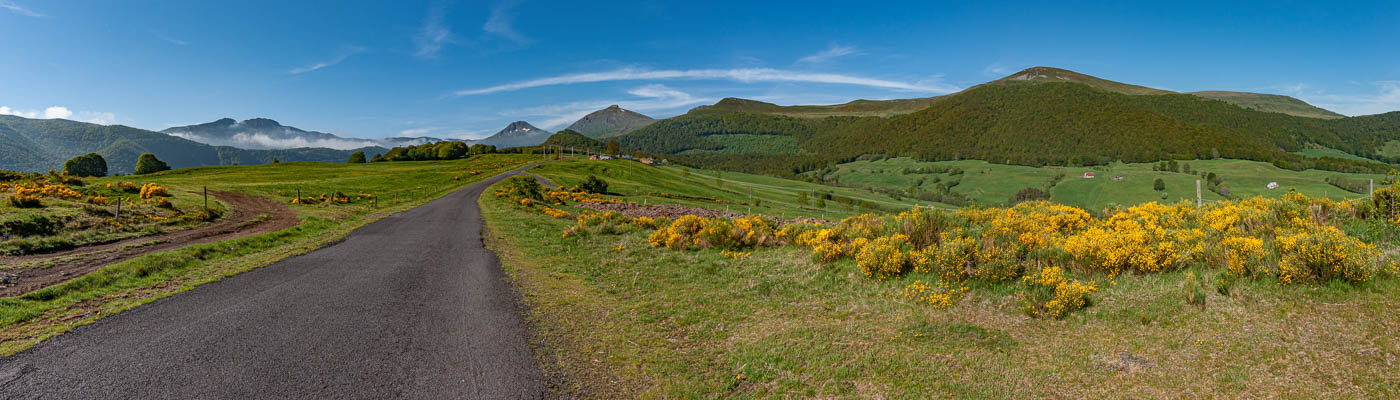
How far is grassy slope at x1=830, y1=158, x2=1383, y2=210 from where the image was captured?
319 ft

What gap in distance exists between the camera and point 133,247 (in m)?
14.3

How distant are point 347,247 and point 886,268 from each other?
15.0m

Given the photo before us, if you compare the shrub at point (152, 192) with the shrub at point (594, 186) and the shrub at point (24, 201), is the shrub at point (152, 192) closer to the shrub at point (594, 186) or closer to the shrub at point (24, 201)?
the shrub at point (24, 201)

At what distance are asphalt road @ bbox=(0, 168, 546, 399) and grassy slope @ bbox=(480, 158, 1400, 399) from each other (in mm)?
865

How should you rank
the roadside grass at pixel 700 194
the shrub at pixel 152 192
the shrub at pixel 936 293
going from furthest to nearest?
the roadside grass at pixel 700 194, the shrub at pixel 152 192, the shrub at pixel 936 293

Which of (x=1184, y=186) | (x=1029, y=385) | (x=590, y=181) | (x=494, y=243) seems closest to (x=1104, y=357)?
(x=1029, y=385)

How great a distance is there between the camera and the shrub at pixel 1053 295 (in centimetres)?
608

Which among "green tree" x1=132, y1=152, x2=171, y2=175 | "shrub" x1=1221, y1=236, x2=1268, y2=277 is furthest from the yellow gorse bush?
"green tree" x1=132, y1=152, x2=171, y2=175

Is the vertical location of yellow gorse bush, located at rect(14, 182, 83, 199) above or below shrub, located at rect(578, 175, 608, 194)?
above

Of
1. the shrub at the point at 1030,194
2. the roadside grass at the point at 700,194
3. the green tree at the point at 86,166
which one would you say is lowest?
the shrub at the point at 1030,194

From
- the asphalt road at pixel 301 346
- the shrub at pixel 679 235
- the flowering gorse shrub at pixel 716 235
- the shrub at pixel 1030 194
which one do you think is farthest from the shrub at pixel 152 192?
the shrub at pixel 1030 194

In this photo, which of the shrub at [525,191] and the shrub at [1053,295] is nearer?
the shrub at [1053,295]

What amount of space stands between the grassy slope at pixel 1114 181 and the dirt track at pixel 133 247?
101m

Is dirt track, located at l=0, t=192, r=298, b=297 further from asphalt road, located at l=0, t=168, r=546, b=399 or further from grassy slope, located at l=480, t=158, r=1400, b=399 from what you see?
grassy slope, located at l=480, t=158, r=1400, b=399
